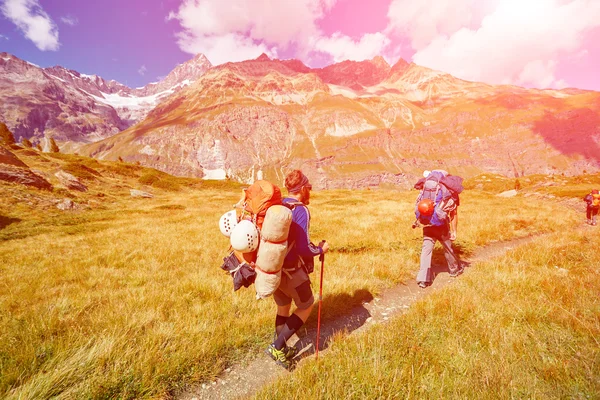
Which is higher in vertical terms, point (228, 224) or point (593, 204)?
point (228, 224)

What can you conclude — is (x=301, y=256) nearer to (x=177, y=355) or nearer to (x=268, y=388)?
(x=268, y=388)

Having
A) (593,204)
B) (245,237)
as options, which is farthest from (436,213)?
(593,204)

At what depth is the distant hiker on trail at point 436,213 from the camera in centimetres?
753

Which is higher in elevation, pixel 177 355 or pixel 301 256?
pixel 301 256

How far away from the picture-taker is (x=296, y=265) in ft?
13.6

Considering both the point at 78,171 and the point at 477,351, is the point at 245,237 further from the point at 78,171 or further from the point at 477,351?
the point at 78,171

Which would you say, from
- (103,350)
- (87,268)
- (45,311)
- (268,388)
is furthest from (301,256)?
(87,268)

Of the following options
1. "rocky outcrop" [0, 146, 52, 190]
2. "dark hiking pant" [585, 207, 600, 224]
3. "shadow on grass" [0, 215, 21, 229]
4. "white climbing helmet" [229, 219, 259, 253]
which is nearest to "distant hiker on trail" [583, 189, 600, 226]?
"dark hiking pant" [585, 207, 600, 224]

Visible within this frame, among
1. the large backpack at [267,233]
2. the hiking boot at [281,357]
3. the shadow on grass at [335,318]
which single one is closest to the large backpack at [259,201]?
the large backpack at [267,233]

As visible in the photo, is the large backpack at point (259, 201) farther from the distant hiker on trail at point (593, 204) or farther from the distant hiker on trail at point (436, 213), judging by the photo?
the distant hiker on trail at point (593, 204)

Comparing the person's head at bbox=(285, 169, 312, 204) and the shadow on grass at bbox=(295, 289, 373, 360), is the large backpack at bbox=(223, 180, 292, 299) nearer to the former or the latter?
the person's head at bbox=(285, 169, 312, 204)

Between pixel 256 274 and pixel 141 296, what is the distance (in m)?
3.79

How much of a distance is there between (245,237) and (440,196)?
21.2ft

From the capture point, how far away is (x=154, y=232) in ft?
44.3
